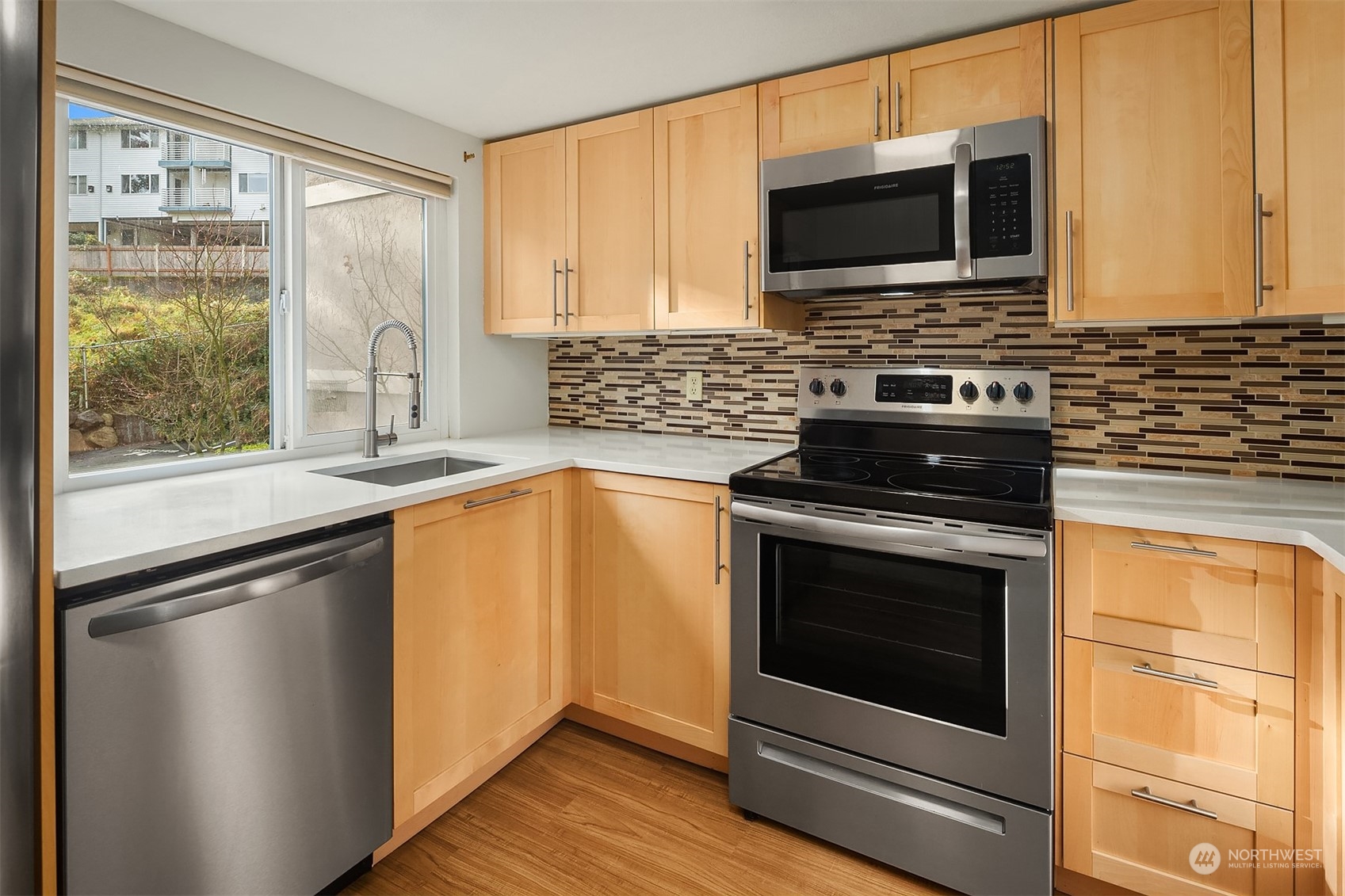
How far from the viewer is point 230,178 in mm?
2029

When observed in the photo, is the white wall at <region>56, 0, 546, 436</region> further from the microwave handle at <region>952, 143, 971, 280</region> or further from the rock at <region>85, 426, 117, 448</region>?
the microwave handle at <region>952, 143, 971, 280</region>

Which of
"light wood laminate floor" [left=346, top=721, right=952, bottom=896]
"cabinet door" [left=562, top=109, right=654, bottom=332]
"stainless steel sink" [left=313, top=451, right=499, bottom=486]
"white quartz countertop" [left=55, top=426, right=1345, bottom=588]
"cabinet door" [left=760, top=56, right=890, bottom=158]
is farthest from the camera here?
"cabinet door" [left=562, top=109, right=654, bottom=332]

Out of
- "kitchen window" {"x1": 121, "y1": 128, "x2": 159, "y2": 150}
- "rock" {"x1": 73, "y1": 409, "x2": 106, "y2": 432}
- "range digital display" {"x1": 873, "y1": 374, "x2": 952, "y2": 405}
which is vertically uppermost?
"kitchen window" {"x1": 121, "y1": 128, "x2": 159, "y2": 150}

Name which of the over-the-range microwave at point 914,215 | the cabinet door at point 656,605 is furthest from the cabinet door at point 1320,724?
the cabinet door at point 656,605

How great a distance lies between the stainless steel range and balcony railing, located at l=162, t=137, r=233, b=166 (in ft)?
5.98

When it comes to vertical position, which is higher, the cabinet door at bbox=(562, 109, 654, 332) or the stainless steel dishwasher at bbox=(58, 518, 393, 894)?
the cabinet door at bbox=(562, 109, 654, 332)

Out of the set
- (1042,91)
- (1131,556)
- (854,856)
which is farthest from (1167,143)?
(854,856)

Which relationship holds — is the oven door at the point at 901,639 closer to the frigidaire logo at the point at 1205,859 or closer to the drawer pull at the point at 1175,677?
the drawer pull at the point at 1175,677

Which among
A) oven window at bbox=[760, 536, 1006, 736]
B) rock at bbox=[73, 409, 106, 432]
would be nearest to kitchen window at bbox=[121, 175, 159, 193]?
rock at bbox=[73, 409, 106, 432]

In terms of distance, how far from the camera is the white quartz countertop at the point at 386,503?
1.24m

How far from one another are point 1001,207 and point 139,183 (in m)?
2.36

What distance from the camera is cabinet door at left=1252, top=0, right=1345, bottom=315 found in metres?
1.41

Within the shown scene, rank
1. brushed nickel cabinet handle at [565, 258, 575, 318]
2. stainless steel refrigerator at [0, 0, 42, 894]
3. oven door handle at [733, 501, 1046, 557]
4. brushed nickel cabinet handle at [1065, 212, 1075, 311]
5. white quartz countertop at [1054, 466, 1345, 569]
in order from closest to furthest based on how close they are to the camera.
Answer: stainless steel refrigerator at [0, 0, 42, 894]
white quartz countertop at [1054, 466, 1345, 569]
oven door handle at [733, 501, 1046, 557]
brushed nickel cabinet handle at [1065, 212, 1075, 311]
brushed nickel cabinet handle at [565, 258, 575, 318]
